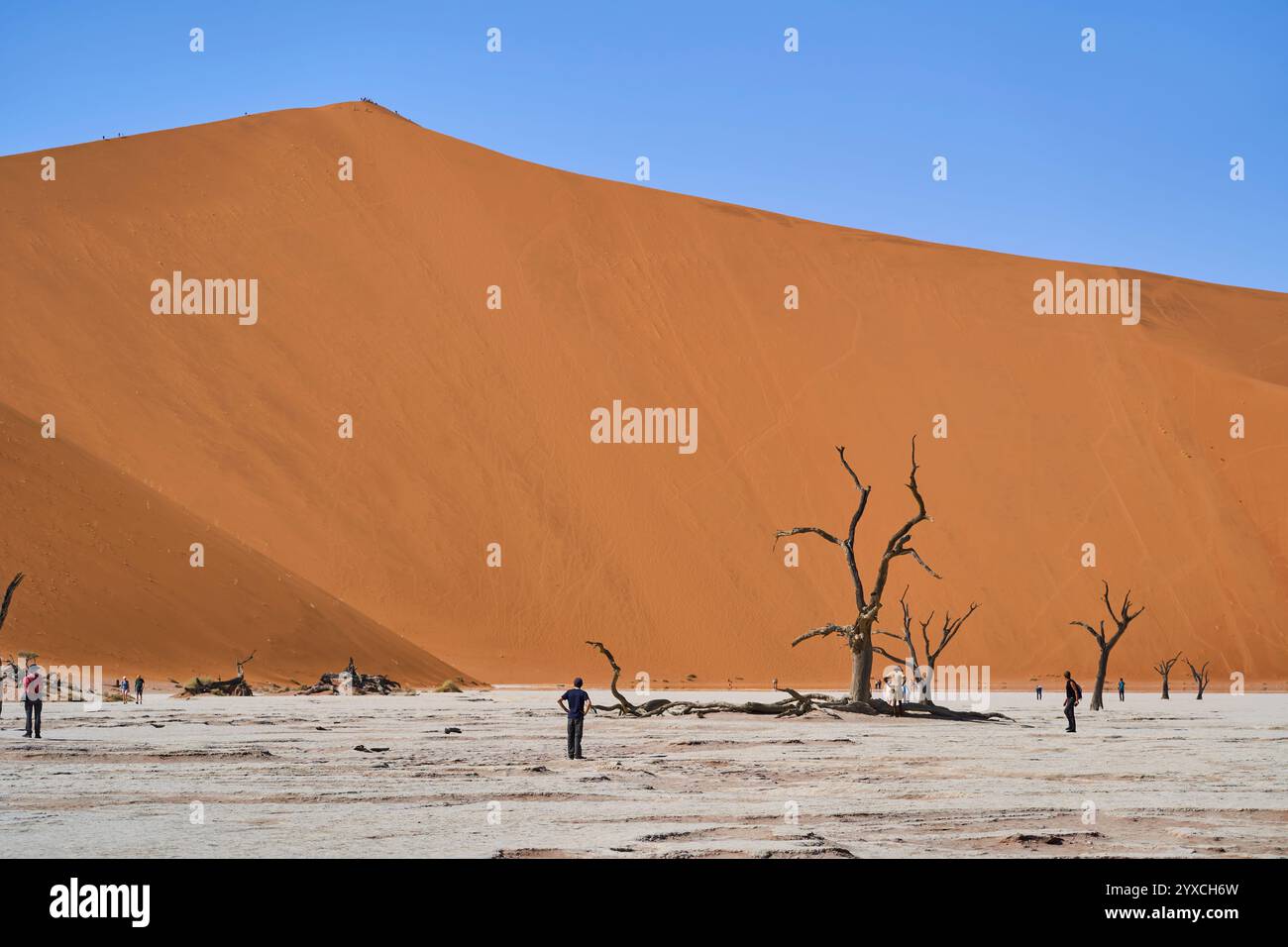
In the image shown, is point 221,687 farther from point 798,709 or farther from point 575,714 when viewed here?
point 575,714

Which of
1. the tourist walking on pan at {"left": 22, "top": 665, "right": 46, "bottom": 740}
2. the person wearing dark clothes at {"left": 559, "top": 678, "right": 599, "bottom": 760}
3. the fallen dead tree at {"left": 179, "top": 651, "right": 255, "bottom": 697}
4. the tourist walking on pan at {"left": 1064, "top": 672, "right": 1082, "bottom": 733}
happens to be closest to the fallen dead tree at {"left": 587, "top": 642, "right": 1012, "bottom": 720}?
the tourist walking on pan at {"left": 1064, "top": 672, "right": 1082, "bottom": 733}

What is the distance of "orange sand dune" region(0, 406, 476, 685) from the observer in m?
38.5

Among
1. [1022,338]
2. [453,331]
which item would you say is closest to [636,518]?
[453,331]

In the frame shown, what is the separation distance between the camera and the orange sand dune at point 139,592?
38.5 meters

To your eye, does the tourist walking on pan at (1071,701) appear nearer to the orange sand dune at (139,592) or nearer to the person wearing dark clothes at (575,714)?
the person wearing dark clothes at (575,714)


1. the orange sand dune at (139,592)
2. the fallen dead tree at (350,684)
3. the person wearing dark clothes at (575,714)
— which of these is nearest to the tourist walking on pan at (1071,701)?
the person wearing dark clothes at (575,714)

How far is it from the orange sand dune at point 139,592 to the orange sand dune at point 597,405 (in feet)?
12.2

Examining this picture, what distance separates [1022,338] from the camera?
3041 inches

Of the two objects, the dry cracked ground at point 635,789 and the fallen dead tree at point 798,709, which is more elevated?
the dry cracked ground at point 635,789

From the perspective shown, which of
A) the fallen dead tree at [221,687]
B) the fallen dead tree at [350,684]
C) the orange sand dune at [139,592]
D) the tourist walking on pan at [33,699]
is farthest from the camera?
the fallen dead tree at [350,684]

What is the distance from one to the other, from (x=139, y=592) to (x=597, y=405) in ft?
100

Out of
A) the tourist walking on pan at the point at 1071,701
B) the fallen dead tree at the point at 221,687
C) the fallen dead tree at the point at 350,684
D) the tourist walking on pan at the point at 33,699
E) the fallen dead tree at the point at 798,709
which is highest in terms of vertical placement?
the tourist walking on pan at the point at 33,699

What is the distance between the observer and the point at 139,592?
40.8 metres

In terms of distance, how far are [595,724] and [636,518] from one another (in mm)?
36443
